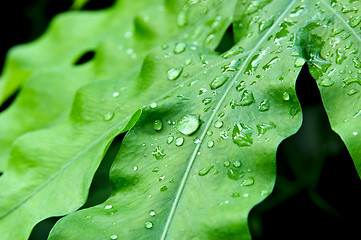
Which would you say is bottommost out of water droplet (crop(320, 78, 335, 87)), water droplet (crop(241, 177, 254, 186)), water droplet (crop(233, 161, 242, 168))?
water droplet (crop(241, 177, 254, 186))

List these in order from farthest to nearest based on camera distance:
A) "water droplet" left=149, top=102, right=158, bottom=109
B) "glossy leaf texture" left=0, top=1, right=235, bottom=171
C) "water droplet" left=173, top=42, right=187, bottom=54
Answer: "glossy leaf texture" left=0, top=1, right=235, bottom=171, "water droplet" left=173, top=42, right=187, bottom=54, "water droplet" left=149, top=102, right=158, bottom=109

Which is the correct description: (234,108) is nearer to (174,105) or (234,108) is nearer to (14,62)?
(174,105)

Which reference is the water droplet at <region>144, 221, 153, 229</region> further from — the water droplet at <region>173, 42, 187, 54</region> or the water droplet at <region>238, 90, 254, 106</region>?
the water droplet at <region>173, 42, 187, 54</region>

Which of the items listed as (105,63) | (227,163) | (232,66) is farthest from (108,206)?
(105,63)

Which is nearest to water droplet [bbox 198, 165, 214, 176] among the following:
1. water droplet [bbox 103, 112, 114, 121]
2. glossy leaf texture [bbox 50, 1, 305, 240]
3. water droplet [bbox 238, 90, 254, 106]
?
glossy leaf texture [bbox 50, 1, 305, 240]

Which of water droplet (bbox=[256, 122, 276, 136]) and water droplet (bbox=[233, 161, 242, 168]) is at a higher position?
water droplet (bbox=[256, 122, 276, 136])

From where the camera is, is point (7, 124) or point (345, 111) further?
point (7, 124)

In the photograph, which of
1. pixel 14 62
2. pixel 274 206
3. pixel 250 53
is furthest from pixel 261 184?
pixel 14 62
